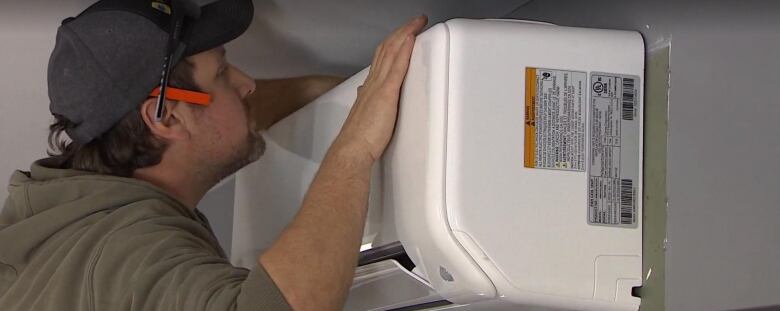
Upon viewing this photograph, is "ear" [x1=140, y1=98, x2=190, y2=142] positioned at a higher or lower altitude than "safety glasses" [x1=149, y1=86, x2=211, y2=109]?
lower

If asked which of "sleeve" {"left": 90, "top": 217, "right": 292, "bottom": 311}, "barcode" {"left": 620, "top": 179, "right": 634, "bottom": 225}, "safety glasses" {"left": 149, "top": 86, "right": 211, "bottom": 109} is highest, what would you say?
"safety glasses" {"left": 149, "top": 86, "right": 211, "bottom": 109}

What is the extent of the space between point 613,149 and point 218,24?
2.13 feet

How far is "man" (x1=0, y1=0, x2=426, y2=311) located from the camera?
801 mm

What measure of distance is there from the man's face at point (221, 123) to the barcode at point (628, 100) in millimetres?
584

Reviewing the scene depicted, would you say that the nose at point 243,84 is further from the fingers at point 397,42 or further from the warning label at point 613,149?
the warning label at point 613,149

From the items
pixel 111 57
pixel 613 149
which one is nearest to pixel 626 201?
pixel 613 149

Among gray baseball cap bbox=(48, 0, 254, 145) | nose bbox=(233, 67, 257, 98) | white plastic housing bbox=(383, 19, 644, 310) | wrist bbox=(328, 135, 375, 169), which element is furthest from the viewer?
nose bbox=(233, 67, 257, 98)

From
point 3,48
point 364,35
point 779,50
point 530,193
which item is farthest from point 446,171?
point 3,48

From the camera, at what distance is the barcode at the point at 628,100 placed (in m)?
0.77

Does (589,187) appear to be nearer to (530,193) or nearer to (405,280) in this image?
(530,193)

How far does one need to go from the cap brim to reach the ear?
8cm

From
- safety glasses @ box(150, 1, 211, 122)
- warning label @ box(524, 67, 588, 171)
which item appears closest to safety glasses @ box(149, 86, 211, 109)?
safety glasses @ box(150, 1, 211, 122)

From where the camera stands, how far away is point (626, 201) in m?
0.77

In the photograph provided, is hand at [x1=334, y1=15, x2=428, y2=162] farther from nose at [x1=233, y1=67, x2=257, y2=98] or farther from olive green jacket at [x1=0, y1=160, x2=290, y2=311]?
nose at [x1=233, y1=67, x2=257, y2=98]
